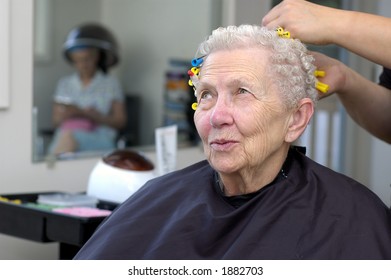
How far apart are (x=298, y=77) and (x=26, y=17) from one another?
1537mm

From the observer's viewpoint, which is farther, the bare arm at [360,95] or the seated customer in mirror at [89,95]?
the seated customer in mirror at [89,95]

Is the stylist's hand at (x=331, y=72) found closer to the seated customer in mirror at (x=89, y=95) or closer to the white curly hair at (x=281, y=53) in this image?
the white curly hair at (x=281, y=53)

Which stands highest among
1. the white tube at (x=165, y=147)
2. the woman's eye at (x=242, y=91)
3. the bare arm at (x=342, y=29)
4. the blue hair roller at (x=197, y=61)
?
the bare arm at (x=342, y=29)

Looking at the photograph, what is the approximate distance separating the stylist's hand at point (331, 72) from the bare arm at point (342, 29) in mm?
170

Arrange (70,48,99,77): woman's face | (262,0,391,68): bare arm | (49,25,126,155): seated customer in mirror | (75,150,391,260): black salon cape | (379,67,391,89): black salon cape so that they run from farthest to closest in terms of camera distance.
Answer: (70,48,99,77): woman's face → (49,25,126,155): seated customer in mirror → (379,67,391,89): black salon cape → (262,0,391,68): bare arm → (75,150,391,260): black salon cape

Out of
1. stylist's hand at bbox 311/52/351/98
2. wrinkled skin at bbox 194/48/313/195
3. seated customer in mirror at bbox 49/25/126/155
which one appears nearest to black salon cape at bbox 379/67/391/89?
stylist's hand at bbox 311/52/351/98

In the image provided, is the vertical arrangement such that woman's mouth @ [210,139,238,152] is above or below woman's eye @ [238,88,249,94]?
below

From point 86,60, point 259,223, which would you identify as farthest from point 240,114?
→ point 86,60

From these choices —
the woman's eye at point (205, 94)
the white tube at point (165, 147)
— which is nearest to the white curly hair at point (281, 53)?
the woman's eye at point (205, 94)

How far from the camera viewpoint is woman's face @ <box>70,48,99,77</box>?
4535 millimetres

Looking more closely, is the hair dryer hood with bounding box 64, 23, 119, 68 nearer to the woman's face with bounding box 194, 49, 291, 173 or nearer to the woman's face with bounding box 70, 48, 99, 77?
the woman's face with bounding box 70, 48, 99, 77

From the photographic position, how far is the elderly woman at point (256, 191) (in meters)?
1.71
